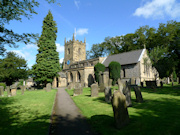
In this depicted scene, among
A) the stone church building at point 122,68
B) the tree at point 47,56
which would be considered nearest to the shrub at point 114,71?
the stone church building at point 122,68

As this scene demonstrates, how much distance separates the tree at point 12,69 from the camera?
96.6ft

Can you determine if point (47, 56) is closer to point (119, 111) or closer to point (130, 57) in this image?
point (130, 57)

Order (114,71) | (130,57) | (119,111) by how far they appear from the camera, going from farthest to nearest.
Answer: (130,57), (114,71), (119,111)

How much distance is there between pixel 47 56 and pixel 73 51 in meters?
22.3

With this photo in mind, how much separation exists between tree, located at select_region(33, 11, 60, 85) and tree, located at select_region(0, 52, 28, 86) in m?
6.41

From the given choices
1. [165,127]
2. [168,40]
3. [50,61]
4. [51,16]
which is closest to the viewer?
[165,127]

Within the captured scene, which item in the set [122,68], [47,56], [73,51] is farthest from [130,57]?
[73,51]

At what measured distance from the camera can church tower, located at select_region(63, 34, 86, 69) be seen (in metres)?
50.5

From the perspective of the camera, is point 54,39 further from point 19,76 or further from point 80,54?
point 80,54

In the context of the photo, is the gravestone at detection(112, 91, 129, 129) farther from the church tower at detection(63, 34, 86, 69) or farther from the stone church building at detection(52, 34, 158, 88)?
the church tower at detection(63, 34, 86, 69)

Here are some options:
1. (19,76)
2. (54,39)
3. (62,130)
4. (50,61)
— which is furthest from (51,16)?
(62,130)

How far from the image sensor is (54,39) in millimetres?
30625

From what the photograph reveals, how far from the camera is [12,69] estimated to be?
100 ft

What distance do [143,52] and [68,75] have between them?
79.1 ft
